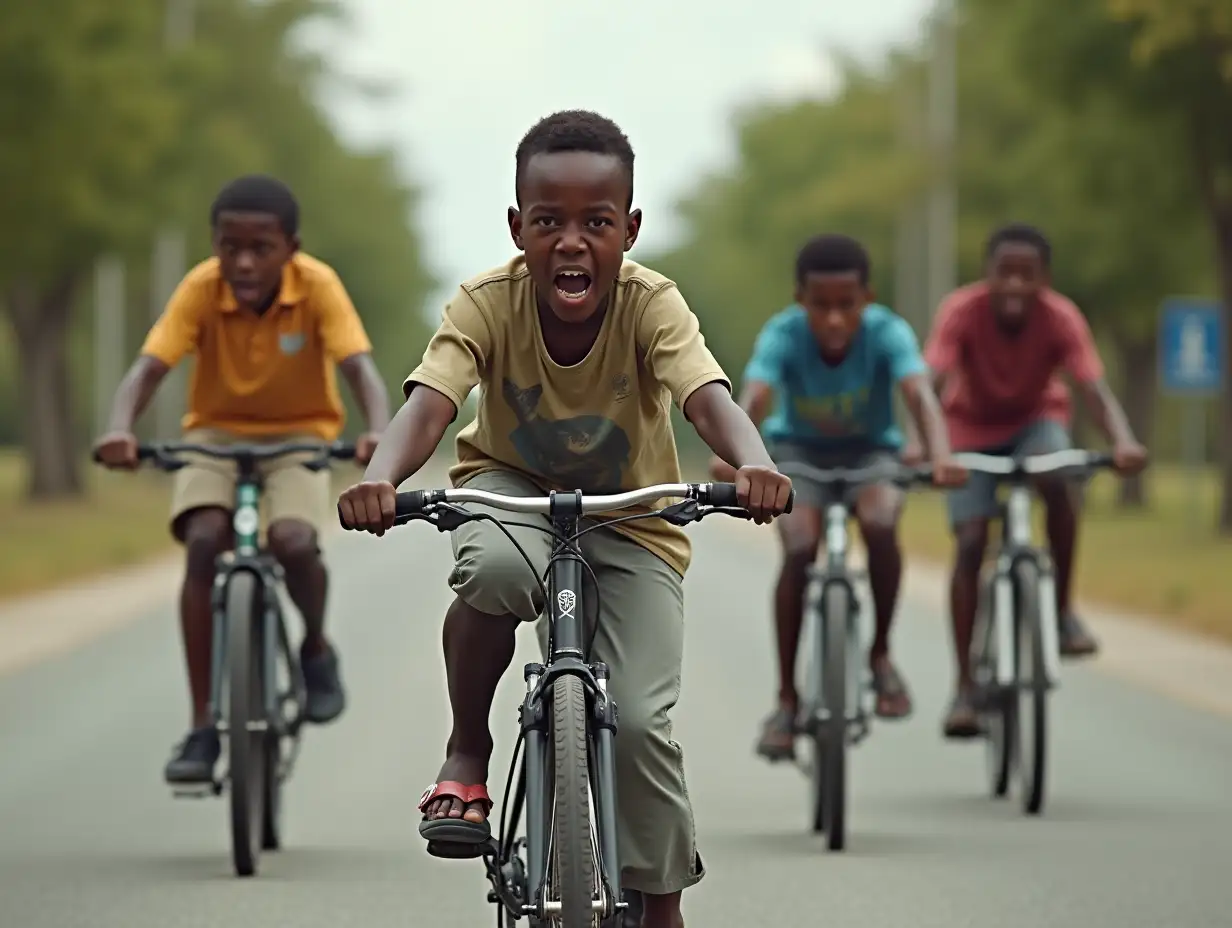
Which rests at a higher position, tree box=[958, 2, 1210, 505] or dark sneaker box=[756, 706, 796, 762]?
tree box=[958, 2, 1210, 505]

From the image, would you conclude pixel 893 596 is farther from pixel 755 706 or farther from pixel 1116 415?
pixel 755 706

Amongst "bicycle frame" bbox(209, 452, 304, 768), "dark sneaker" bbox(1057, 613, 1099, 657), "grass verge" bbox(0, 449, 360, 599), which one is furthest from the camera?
"grass verge" bbox(0, 449, 360, 599)

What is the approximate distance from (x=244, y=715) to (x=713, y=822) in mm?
2084

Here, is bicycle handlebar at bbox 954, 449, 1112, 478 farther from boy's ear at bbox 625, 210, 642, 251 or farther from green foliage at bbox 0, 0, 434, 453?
green foliage at bbox 0, 0, 434, 453

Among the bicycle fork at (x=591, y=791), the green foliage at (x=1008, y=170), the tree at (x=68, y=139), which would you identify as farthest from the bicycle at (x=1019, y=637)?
the green foliage at (x=1008, y=170)

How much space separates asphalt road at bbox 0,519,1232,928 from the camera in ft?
25.5

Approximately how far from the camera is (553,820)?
17.6 feet

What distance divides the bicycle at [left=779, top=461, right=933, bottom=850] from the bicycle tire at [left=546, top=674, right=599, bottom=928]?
3.59 meters

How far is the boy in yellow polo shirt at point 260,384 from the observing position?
881 cm

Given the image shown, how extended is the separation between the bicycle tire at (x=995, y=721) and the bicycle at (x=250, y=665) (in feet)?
8.63

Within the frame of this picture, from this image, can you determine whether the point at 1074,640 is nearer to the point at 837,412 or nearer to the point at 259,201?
the point at 837,412

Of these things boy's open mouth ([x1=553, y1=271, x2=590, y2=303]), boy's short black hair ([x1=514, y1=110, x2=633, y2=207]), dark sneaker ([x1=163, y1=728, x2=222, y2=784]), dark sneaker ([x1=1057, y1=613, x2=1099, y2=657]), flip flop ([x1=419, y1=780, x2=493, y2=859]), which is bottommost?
dark sneaker ([x1=163, y1=728, x2=222, y2=784])

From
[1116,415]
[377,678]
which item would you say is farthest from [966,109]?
[1116,415]

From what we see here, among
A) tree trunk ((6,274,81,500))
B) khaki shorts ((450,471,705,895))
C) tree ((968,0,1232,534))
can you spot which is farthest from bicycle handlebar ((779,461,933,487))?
tree trunk ((6,274,81,500))
